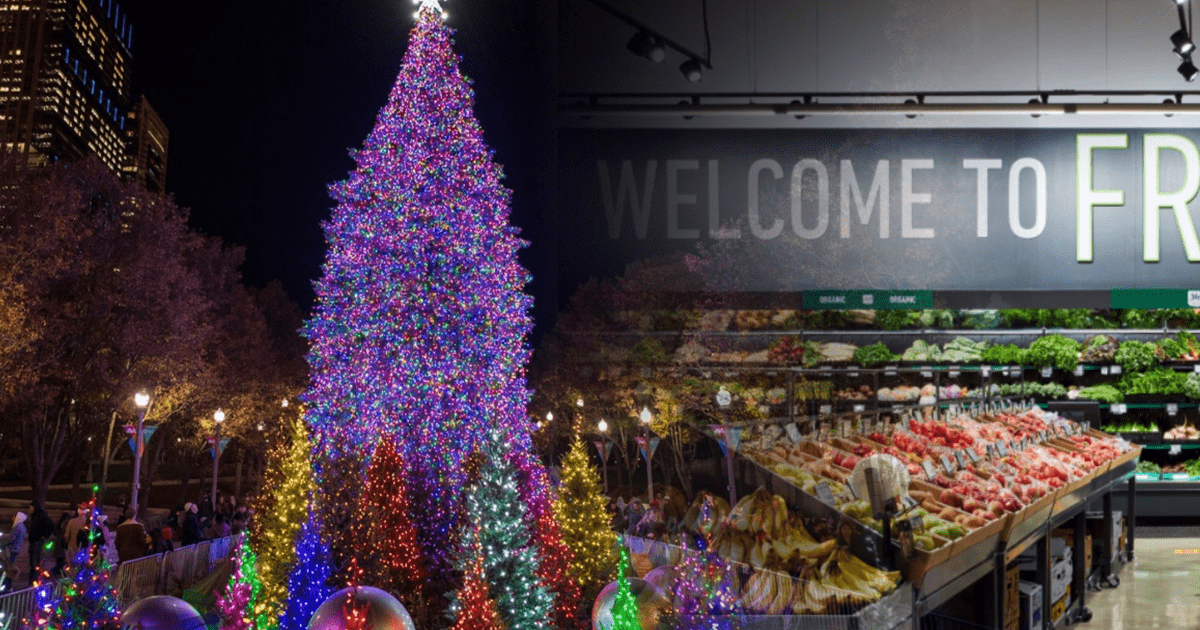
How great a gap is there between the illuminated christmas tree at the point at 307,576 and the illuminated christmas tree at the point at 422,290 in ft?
9.16

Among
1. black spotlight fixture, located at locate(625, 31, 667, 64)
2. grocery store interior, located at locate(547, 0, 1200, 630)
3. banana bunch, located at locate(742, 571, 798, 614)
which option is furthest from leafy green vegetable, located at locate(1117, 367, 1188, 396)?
banana bunch, located at locate(742, 571, 798, 614)

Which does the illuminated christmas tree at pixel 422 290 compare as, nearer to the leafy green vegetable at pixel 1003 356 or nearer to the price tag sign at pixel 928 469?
the price tag sign at pixel 928 469

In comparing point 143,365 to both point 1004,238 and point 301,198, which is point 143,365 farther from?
point 1004,238

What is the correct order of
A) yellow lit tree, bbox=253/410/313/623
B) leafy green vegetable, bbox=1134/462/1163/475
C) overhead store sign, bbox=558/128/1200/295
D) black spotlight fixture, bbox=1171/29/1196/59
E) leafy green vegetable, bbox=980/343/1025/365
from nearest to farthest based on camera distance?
yellow lit tree, bbox=253/410/313/623, black spotlight fixture, bbox=1171/29/1196/59, overhead store sign, bbox=558/128/1200/295, leafy green vegetable, bbox=1134/462/1163/475, leafy green vegetable, bbox=980/343/1025/365

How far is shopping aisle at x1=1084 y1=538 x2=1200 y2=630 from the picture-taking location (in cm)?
736

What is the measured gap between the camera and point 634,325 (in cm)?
1154

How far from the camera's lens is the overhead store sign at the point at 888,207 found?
995 cm

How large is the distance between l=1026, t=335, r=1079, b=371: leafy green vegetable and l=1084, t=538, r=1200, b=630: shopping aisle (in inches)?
90.9

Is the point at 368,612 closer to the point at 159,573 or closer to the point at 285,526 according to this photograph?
the point at 285,526

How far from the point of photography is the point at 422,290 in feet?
32.9

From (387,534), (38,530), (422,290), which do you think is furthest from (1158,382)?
(38,530)

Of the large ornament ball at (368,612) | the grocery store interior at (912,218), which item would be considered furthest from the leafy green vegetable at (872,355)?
the large ornament ball at (368,612)

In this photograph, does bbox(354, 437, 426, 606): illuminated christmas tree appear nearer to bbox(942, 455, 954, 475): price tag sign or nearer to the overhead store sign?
the overhead store sign

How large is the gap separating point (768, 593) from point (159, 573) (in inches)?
298
